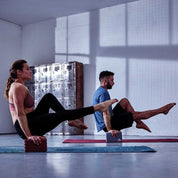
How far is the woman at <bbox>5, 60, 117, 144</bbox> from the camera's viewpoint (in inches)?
102

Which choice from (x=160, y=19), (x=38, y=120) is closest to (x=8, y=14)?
(x=160, y=19)

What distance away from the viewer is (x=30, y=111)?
2875mm

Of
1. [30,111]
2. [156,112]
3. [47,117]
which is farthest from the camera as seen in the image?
[156,112]

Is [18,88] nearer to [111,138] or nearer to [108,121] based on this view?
[108,121]

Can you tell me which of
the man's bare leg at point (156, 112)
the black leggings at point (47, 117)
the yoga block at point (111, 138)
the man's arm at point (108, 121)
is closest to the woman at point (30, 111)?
the black leggings at point (47, 117)

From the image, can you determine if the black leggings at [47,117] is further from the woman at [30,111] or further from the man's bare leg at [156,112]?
the man's bare leg at [156,112]

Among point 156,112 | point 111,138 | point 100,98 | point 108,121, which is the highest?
point 100,98

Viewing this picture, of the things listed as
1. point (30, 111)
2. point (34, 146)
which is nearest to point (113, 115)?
point (30, 111)

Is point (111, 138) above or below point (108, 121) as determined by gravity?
below

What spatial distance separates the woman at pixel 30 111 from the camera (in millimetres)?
2586

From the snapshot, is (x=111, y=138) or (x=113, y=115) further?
(x=113, y=115)

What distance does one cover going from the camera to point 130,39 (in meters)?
6.81

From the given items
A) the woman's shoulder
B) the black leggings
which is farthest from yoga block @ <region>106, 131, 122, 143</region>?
the woman's shoulder

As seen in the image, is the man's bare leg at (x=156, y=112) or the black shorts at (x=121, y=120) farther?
the man's bare leg at (x=156, y=112)
